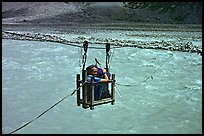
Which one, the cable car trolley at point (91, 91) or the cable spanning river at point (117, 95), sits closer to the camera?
the cable car trolley at point (91, 91)

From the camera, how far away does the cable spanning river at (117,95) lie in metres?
10.4

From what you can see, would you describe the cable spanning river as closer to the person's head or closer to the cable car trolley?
the cable car trolley

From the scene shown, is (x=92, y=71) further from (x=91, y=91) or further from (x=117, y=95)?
(x=117, y=95)

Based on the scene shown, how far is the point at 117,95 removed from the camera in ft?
43.5

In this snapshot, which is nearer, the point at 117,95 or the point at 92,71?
the point at 92,71

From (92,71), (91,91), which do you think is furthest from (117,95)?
(91,91)

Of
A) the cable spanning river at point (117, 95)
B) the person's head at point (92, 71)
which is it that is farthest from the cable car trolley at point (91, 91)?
the cable spanning river at point (117, 95)

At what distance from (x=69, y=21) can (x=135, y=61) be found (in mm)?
29382

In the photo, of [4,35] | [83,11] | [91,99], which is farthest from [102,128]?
[83,11]

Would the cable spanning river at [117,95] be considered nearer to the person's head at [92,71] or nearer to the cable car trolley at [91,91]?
the cable car trolley at [91,91]

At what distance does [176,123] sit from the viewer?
10.7 meters

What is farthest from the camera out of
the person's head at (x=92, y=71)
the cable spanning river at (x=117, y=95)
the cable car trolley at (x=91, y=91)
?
the cable spanning river at (x=117, y=95)

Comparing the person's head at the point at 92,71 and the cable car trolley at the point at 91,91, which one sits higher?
the person's head at the point at 92,71

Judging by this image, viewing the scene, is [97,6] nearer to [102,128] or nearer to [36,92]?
[36,92]
